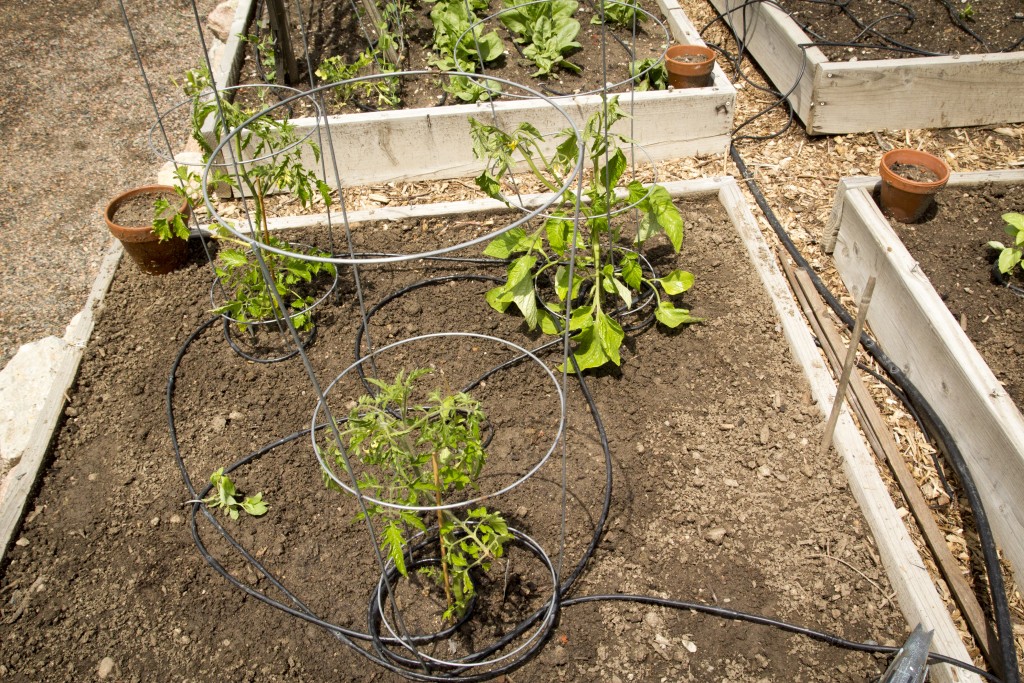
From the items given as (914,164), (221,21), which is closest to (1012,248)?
(914,164)

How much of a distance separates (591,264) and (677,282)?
1.26 feet

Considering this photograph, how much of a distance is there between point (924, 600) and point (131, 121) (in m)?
5.18

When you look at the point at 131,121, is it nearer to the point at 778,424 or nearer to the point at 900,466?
the point at 778,424

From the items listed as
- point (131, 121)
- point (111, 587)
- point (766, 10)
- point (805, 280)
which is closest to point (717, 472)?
point (805, 280)

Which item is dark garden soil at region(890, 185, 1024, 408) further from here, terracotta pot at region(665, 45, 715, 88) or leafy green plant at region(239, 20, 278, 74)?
leafy green plant at region(239, 20, 278, 74)

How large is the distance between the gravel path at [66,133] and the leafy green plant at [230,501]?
156 centimetres

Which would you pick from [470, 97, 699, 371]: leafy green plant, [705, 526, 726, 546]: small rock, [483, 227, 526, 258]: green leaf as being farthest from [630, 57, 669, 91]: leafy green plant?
[705, 526, 726, 546]: small rock

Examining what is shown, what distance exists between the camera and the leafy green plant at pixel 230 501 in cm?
283

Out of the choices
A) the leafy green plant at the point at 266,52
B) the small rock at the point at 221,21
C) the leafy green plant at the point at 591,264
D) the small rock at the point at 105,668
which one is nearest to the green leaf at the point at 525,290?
the leafy green plant at the point at 591,264

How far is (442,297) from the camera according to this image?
3584mm

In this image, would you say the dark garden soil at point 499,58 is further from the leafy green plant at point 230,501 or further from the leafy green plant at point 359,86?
the leafy green plant at point 230,501

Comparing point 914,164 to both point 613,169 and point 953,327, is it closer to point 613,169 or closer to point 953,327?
point 953,327

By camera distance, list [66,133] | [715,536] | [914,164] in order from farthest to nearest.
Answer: [66,133] < [914,164] < [715,536]

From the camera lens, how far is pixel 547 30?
15.5 feet
